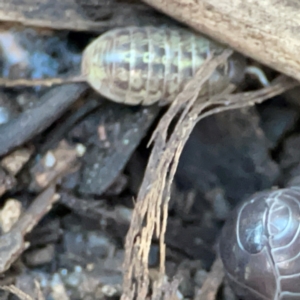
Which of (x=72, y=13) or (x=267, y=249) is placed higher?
(x=72, y=13)

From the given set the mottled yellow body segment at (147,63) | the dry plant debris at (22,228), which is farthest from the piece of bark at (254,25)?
the dry plant debris at (22,228)

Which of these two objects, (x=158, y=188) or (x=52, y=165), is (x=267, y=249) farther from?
(x=52, y=165)

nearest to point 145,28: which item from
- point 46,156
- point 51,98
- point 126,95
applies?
point 126,95

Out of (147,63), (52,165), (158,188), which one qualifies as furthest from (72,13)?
(158,188)

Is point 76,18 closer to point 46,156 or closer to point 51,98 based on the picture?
point 51,98

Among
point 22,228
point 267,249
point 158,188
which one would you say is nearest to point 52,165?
point 22,228

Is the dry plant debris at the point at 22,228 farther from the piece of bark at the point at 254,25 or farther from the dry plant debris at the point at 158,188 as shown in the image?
the piece of bark at the point at 254,25

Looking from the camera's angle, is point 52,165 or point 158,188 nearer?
point 158,188
